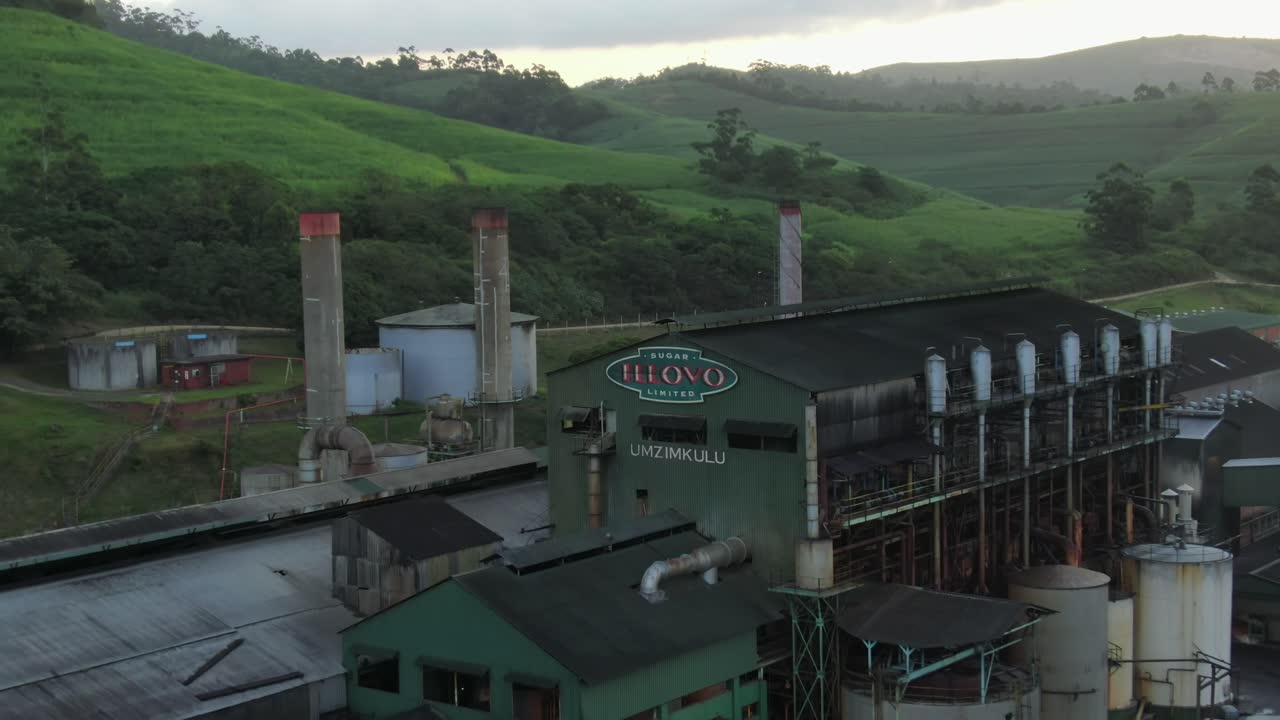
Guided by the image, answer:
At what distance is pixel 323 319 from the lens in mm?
57375

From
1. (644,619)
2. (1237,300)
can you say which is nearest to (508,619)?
(644,619)

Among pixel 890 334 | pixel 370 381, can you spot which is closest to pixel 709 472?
pixel 890 334

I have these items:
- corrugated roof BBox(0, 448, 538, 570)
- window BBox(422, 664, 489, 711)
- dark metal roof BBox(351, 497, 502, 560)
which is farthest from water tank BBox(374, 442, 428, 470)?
window BBox(422, 664, 489, 711)

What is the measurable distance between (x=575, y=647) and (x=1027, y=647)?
578 inches

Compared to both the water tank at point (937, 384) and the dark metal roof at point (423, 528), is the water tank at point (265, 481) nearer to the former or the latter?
the dark metal roof at point (423, 528)

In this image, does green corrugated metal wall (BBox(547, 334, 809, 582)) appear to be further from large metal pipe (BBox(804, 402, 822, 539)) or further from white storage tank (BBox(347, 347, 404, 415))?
white storage tank (BBox(347, 347, 404, 415))

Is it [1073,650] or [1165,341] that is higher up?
[1165,341]

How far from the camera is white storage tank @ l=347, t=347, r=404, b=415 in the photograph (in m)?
76.1

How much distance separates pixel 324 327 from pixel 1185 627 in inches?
1319

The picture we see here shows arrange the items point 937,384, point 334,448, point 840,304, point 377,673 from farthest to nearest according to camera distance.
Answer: point 334,448
point 840,304
point 937,384
point 377,673

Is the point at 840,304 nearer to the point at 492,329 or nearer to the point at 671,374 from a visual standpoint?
the point at 671,374

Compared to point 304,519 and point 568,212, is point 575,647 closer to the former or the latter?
point 304,519

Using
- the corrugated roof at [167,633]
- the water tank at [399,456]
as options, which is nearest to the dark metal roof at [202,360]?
the water tank at [399,456]

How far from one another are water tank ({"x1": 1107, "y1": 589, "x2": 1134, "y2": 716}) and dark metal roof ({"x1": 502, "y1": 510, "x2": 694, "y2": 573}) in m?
14.4
